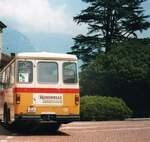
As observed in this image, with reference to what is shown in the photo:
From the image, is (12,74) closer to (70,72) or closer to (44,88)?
(44,88)

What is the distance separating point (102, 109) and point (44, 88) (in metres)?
13.3

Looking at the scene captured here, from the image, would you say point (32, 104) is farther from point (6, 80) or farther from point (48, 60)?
point (6, 80)

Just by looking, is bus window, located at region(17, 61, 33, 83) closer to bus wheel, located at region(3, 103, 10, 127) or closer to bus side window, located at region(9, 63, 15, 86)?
bus side window, located at region(9, 63, 15, 86)

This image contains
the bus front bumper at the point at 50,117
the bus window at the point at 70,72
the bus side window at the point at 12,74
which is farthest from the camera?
the bus side window at the point at 12,74

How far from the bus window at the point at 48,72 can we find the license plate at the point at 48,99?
0.56 meters

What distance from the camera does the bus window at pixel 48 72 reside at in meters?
22.8

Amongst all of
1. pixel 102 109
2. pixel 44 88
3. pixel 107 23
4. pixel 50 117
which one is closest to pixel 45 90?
pixel 44 88

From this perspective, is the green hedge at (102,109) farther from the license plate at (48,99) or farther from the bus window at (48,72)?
the license plate at (48,99)

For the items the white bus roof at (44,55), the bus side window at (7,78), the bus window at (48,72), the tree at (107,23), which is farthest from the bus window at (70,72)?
the tree at (107,23)

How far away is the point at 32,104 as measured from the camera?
879 inches

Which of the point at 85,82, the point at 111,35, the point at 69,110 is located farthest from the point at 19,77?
the point at 111,35

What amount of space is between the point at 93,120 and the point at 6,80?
1082 cm

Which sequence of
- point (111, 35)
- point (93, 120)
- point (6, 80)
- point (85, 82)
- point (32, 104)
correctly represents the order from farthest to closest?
point (111, 35), point (85, 82), point (93, 120), point (6, 80), point (32, 104)

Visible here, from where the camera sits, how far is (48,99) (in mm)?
22562
